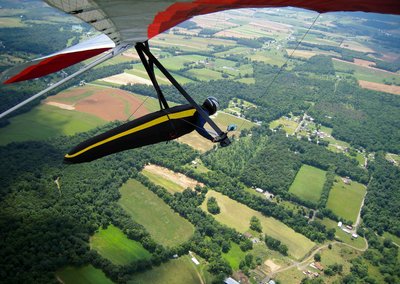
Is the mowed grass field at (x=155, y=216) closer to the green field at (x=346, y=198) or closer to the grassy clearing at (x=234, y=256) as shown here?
the grassy clearing at (x=234, y=256)

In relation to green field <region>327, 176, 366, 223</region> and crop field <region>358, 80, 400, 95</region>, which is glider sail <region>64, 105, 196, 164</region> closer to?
green field <region>327, 176, 366, 223</region>

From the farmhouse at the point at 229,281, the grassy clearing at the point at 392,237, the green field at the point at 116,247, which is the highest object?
the green field at the point at 116,247

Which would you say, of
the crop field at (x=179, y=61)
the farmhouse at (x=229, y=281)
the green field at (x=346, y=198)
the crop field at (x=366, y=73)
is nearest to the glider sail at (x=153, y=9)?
the farmhouse at (x=229, y=281)

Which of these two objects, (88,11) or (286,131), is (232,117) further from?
(88,11)

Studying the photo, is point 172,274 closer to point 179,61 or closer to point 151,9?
point 151,9

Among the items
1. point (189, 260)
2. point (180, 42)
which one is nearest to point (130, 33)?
point (189, 260)

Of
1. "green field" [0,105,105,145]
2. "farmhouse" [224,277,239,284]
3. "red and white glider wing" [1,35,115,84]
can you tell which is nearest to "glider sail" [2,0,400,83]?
"red and white glider wing" [1,35,115,84]
